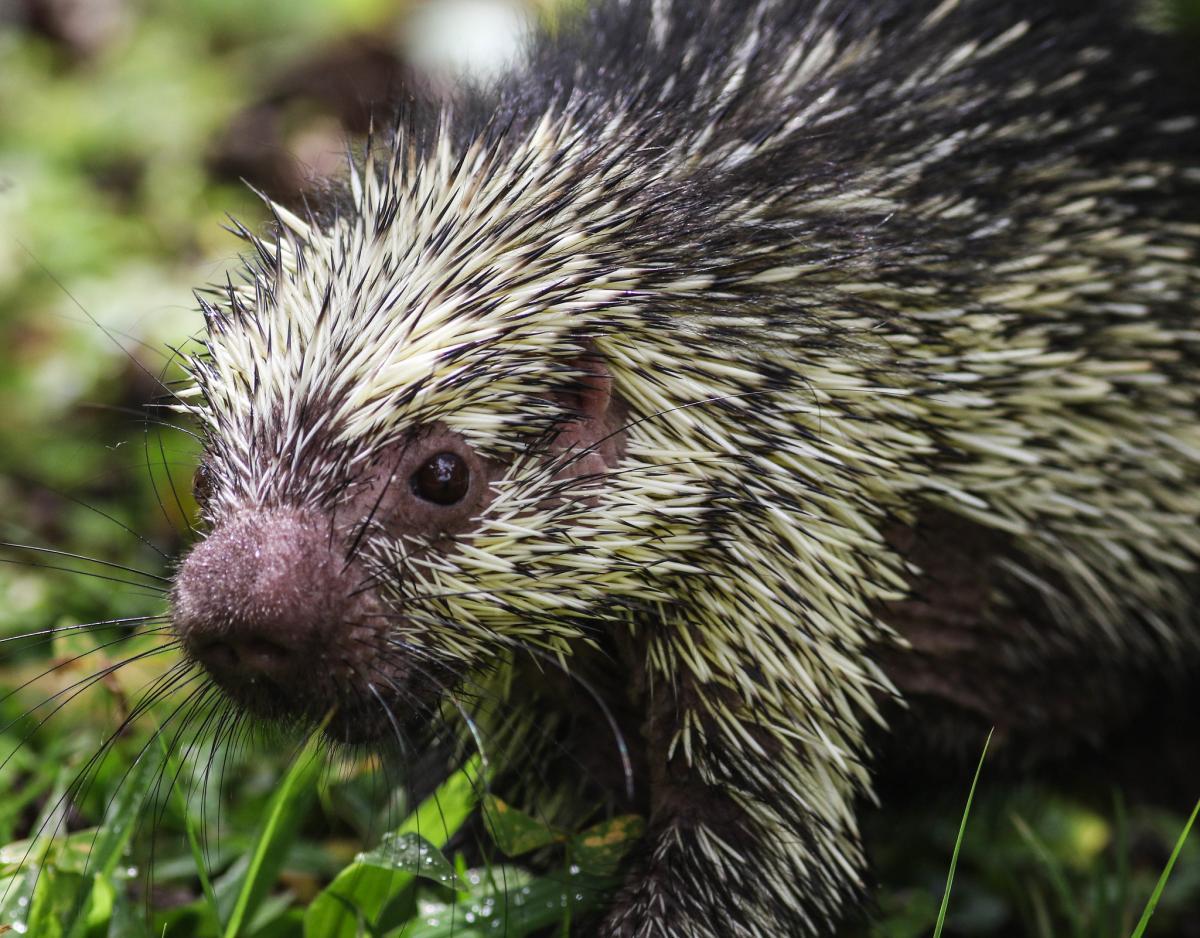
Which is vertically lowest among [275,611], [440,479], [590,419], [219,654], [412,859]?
[412,859]

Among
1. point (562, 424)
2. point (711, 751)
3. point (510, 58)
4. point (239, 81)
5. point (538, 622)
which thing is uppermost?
point (239, 81)

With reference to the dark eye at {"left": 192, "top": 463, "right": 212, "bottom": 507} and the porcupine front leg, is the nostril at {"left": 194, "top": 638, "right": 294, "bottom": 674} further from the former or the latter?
the porcupine front leg

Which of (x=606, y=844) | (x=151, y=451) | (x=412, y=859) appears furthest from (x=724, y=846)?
(x=151, y=451)

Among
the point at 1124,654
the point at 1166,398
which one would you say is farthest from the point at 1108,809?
the point at 1166,398

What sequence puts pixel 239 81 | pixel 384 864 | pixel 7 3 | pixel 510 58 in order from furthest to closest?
pixel 7 3
pixel 239 81
pixel 510 58
pixel 384 864

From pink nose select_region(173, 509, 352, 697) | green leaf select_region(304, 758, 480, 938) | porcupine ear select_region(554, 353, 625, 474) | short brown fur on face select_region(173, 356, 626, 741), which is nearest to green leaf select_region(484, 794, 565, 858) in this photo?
green leaf select_region(304, 758, 480, 938)

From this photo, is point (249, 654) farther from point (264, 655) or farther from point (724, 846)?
point (724, 846)

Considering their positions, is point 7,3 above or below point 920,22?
above

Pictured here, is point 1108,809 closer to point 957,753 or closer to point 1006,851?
point 1006,851
